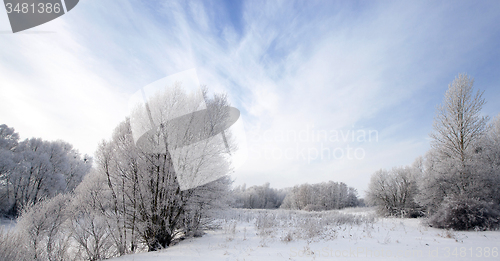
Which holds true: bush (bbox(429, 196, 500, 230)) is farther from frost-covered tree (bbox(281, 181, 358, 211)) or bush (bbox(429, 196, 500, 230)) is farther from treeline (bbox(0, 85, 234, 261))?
frost-covered tree (bbox(281, 181, 358, 211))

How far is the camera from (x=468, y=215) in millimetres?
9922

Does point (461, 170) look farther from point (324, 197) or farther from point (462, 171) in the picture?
point (324, 197)

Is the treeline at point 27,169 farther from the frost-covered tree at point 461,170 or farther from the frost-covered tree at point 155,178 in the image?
the frost-covered tree at point 461,170

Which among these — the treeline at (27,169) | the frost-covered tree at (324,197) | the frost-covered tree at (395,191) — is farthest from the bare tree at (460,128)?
the treeline at (27,169)

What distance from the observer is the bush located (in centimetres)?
981

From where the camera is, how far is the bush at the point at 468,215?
9812mm

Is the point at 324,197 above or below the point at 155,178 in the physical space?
below

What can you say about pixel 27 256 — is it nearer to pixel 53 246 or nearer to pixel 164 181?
pixel 53 246

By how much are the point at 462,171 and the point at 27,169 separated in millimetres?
A: 42546

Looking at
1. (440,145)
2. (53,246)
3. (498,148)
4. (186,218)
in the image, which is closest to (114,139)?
(53,246)

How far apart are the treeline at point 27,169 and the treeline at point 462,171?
3477 centimetres

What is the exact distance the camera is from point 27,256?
5.20 m

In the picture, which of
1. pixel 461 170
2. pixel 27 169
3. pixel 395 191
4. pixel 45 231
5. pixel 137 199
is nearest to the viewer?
pixel 45 231

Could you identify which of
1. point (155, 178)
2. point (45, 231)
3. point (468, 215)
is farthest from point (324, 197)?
point (45, 231)
